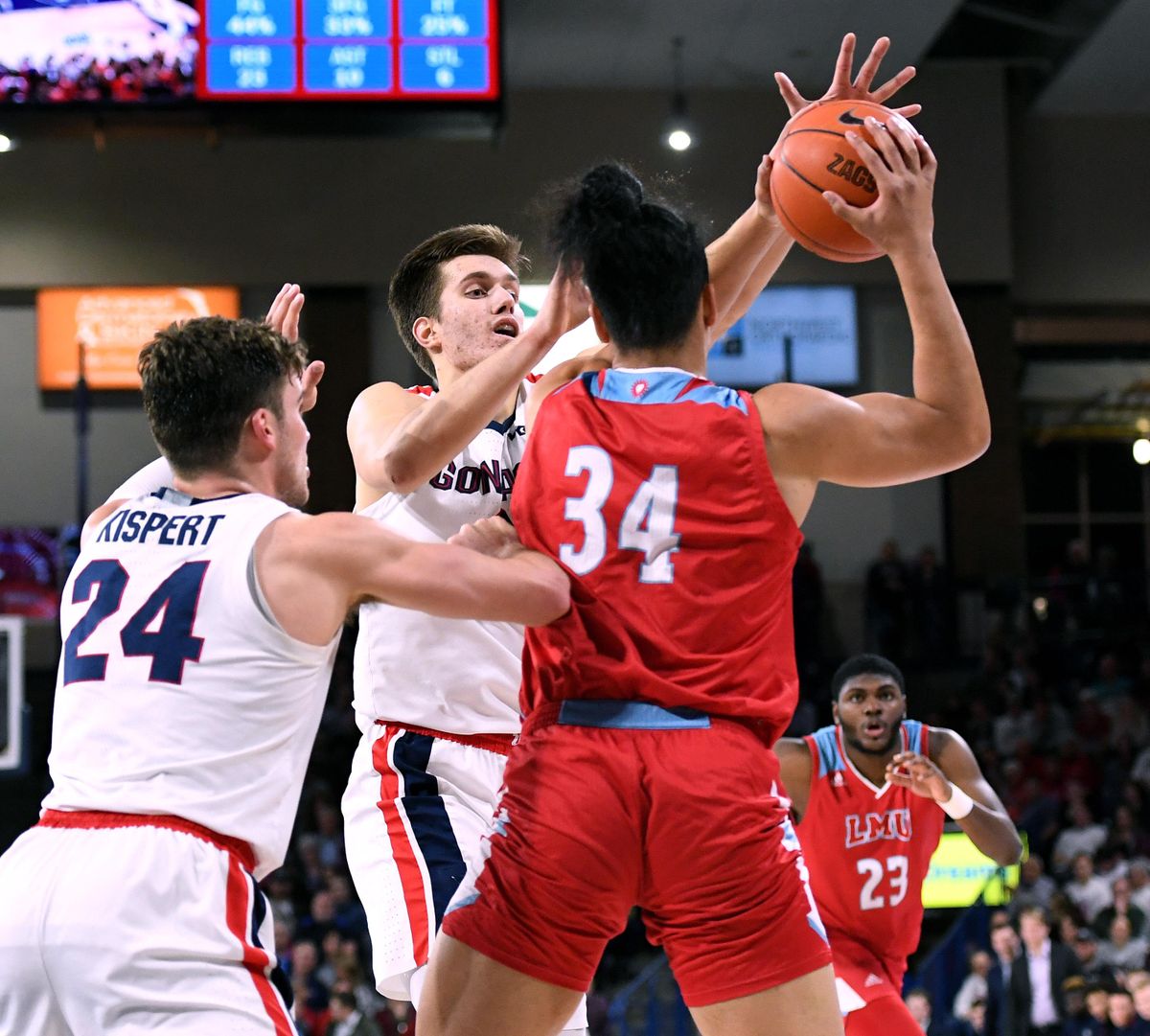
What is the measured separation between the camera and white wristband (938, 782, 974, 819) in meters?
5.38

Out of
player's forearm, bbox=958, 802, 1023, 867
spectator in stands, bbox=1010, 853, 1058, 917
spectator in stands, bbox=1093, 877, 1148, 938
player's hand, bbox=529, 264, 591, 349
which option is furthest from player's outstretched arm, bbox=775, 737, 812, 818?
spectator in stands, bbox=1010, 853, 1058, 917

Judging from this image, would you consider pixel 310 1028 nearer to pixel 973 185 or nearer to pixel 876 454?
pixel 876 454

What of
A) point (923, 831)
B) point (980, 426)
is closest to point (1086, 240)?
point (923, 831)

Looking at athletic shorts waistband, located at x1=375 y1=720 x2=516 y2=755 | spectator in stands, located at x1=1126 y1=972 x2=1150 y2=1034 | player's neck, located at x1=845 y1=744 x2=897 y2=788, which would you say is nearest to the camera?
athletic shorts waistband, located at x1=375 y1=720 x2=516 y2=755

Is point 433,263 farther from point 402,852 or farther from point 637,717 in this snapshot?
point 637,717

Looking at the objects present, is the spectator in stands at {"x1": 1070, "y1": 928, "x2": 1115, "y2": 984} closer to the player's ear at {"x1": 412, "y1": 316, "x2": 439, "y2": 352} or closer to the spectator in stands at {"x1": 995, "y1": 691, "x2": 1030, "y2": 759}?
the spectator in stands at {"x1": 995, "y1": 691, "x2": 1030, "y2": 759}

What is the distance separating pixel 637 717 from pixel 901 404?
0.80m

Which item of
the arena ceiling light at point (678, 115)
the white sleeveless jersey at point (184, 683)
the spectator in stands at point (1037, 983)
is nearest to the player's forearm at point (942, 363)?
the white sleeveless jersey at point (184, 683)

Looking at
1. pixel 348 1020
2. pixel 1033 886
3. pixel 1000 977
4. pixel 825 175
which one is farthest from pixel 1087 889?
pixel 825 175

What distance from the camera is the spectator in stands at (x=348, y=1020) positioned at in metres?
10.6

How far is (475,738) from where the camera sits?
3.96 metres

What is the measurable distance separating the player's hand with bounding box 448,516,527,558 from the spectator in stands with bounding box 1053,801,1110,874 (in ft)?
35.6

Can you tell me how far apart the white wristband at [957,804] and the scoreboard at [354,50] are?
600cm

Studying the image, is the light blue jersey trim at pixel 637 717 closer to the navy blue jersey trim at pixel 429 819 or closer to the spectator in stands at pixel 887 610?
the navy blue jersey trim at pixel 429 819
